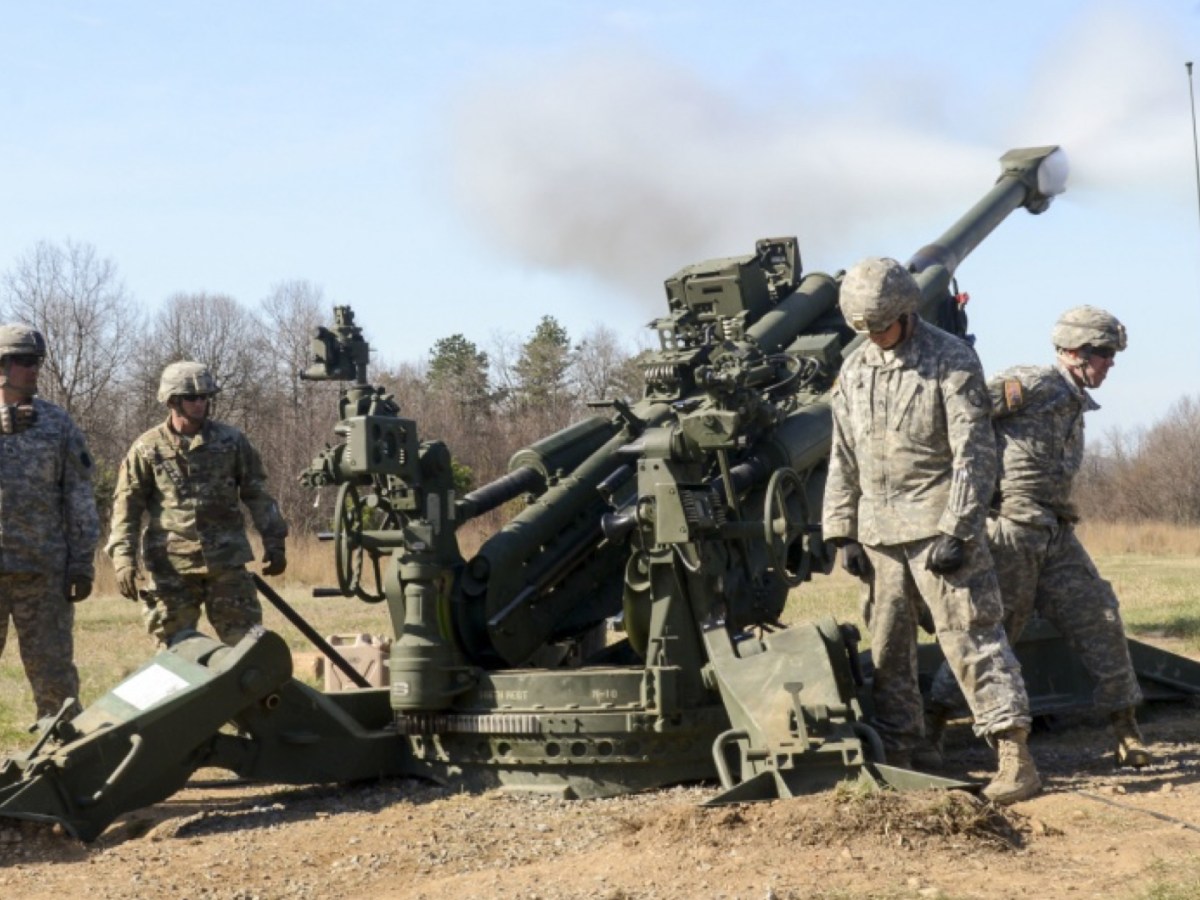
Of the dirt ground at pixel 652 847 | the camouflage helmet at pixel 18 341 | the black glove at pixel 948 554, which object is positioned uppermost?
the camouflage helmet at pixel 18 341

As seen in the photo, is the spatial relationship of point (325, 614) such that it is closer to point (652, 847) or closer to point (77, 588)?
point (77, 588)

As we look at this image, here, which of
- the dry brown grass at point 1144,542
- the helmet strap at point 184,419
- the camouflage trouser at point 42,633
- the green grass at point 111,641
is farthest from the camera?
the dry brown grass at point 1144,542

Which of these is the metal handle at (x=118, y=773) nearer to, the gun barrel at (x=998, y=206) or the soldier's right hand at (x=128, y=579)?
the soldier's right hand at (x=128, y=579)

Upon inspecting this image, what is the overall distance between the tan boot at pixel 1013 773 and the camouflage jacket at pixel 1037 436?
1.12m

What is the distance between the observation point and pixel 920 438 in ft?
23.1

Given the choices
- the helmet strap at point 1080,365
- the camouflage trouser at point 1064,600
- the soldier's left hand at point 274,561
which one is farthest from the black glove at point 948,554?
the soldier's left hand at point 274,561

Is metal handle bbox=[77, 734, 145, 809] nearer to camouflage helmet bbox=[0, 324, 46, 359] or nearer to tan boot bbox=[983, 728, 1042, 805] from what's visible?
camouflage helmet bbox=[0, 324, 46, 359]

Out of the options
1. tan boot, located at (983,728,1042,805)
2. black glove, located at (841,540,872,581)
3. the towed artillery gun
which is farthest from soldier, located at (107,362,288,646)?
tan boot, located at (983,728,1042,805)

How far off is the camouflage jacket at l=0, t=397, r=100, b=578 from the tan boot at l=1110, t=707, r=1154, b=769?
4638mm

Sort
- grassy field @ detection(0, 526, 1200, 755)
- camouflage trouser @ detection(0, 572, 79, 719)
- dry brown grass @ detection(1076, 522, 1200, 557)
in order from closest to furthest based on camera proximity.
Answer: camouflage trouser @ detection(0, 572, 79, 719), grassy field @ detection(0, 526, 1200, 755), dry brown grass @ detection(1076, 522, 1200, 557)

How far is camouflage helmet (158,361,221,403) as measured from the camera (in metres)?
8.68

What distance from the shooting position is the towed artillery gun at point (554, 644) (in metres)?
7.02

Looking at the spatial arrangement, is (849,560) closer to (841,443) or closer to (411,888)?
(841,443)

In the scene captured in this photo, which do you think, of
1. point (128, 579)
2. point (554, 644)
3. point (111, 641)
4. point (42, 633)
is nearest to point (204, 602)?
point (128, 579)
